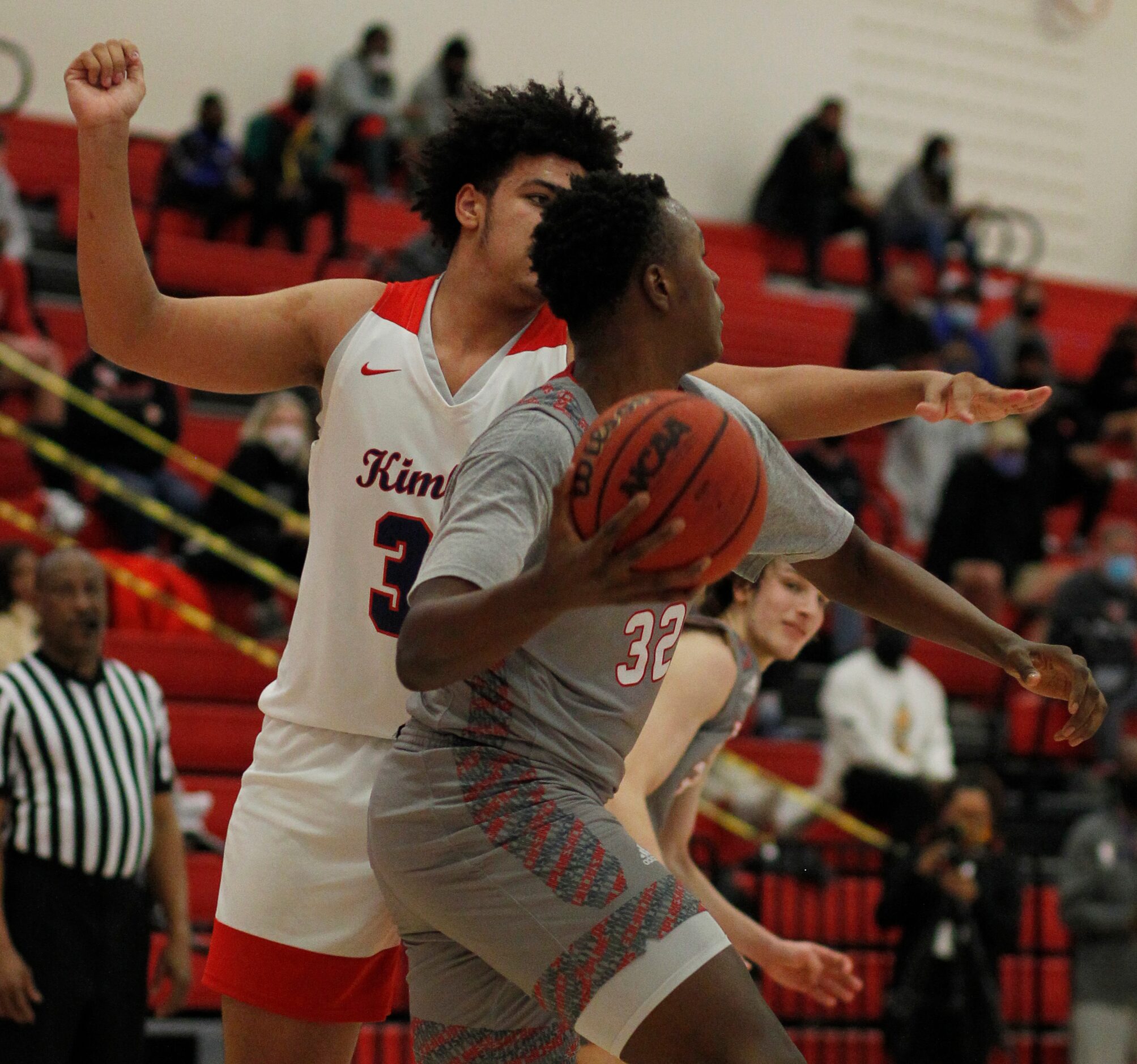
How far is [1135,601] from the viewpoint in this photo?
11742mm

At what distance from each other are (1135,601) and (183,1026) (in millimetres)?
7346

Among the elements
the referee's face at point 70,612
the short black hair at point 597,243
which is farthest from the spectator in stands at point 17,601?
the short black hair at point 597,243

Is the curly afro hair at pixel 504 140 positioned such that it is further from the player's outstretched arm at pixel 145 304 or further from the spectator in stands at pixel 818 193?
the spectator in stands at pixel 818 193

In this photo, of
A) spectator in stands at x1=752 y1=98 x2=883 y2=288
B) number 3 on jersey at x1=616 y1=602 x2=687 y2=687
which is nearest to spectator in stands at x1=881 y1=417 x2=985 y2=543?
spectator in stands at x1=752 y1=98 x2=883 y2=288

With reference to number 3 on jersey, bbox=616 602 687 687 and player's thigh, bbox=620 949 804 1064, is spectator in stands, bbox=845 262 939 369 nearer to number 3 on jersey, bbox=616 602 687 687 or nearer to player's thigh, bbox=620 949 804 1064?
number 3 on jersey, bbox=616 602 687 687

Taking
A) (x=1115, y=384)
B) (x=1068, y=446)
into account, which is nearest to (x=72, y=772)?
(x=1068, y=446)

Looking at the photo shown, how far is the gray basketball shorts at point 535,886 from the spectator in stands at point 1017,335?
12.2 metres

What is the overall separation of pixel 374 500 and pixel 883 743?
685cm

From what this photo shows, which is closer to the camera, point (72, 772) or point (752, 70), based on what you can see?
point (72, 772)

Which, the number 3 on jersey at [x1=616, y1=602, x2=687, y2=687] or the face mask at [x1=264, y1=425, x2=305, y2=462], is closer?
the number 3 on jersey at [x1=616, y1=602, x2=687, y2=687]

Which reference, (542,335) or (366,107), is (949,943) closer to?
(542,335)

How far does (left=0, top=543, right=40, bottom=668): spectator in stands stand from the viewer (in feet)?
23.7

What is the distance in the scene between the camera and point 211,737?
8672 millimetres

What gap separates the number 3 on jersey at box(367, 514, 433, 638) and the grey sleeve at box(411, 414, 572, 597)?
0.64 m
